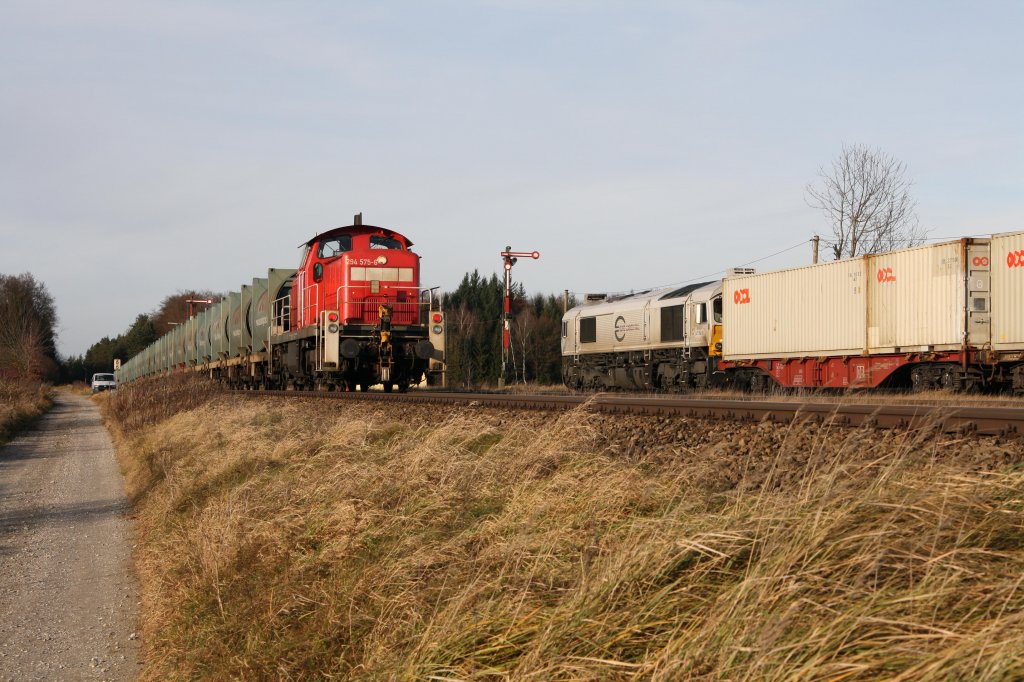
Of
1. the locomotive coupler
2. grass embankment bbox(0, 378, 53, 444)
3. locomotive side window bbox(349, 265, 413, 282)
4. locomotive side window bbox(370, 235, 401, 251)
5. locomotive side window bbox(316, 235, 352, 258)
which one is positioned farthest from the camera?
grass embankment bbox(0, 378, 53, 444)

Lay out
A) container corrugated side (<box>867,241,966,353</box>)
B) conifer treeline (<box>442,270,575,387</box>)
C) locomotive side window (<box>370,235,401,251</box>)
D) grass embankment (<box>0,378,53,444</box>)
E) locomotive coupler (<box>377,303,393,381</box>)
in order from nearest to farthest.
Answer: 1. container corrugated side (<box>867,241,966,353</box>)
2. locomotive coupler (<box>377,303,393,381</box>)
3. locomotive side window (<box>370,235,401,251</box>)
4. grass embankment (<box>0,378,53,444</box>)
5. conifer treeline (<box>442,270,575,387</box>)

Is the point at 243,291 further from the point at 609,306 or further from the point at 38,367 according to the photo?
the point at 38,367

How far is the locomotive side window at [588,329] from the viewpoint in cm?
3039

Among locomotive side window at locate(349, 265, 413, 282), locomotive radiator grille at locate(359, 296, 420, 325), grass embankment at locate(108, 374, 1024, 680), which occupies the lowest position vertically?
grass embankment at locate(108, 374, 1024, 680)

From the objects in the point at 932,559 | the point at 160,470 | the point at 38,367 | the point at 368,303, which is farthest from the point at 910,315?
the point at 38,367

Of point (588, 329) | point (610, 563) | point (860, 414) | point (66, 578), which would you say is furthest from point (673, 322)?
point (610, 563)

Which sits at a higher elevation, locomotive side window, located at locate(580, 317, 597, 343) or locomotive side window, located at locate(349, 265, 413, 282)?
locomotive side window, located at locate(349, 265, 413, 282)

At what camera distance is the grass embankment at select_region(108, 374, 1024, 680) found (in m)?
2.87

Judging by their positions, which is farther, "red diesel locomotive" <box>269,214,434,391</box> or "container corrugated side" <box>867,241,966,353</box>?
"red diesel locomotive" <box>269,214,434,391</box>

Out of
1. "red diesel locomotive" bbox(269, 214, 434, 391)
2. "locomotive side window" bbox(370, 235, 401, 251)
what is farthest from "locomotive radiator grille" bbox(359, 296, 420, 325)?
"locomotive side window" bbox(370, 235, 401, 251)

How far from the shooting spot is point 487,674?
11.5 ft

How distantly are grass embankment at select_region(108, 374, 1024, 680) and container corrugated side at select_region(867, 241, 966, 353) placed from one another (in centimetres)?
1121

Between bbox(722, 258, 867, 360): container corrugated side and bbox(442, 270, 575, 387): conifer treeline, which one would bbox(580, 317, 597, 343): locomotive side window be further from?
bbox(442, 270, 575, 387): conifer treeline

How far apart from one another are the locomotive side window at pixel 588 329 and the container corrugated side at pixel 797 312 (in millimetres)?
6595
